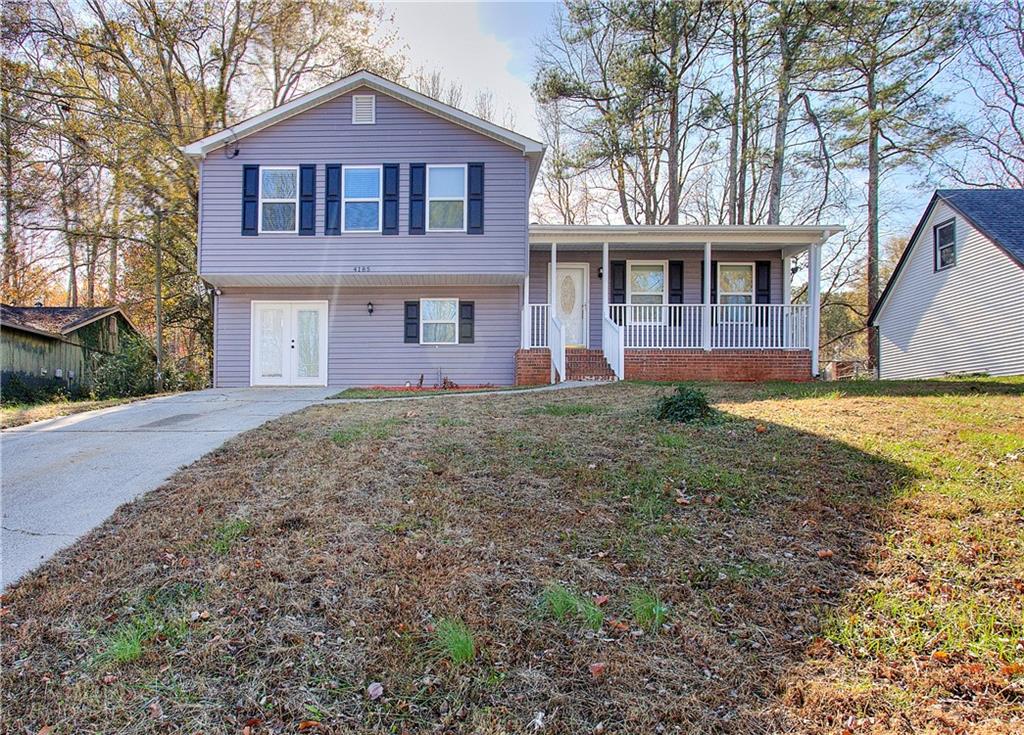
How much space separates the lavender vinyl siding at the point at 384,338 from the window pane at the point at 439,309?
0.46ft

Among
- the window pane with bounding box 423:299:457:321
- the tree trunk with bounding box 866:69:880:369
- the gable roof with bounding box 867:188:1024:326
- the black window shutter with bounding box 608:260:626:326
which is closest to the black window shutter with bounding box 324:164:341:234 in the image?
→ the window pane with bounding box 423:299:457:321

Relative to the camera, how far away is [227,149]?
12.0m

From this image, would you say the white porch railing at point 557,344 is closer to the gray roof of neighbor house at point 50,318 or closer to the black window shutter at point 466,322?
the black window shutter at point 466,322

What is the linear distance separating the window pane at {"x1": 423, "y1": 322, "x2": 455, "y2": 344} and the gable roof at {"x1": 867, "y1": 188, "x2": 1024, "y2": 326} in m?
12.5

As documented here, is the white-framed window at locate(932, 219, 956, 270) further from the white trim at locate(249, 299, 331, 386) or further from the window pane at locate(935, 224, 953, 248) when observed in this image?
the white trim at locate(249, 299, 331, 386)

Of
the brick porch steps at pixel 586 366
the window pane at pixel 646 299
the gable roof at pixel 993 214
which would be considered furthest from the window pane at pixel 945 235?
the brick porch steps at pixel 586 366

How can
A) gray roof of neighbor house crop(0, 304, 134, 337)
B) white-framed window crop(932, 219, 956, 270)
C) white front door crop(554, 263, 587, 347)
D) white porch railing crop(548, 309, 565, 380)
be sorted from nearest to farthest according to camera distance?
white porch railing crop(548, 309, 565, 380)
white front door crop(554, 263, 587, 347)
gray roof of neighbor house crop(0, 304, 134, 337)
white-framed window crop(932, 219, 956, 270)

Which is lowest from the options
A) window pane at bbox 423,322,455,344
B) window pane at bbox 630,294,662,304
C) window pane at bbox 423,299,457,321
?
window pane at bbox 423,322,455,344

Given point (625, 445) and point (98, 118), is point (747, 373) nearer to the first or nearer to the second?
point (625, 445)

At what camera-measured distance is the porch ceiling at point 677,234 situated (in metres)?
11.9

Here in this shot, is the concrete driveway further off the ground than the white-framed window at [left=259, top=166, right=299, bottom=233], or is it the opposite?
the white-framed window at [left=259, top=166, right=299, bottom=233]

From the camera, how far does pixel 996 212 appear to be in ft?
47.5

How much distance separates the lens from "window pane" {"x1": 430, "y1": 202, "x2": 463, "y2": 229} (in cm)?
1188

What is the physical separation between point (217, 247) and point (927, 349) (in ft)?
58.4
